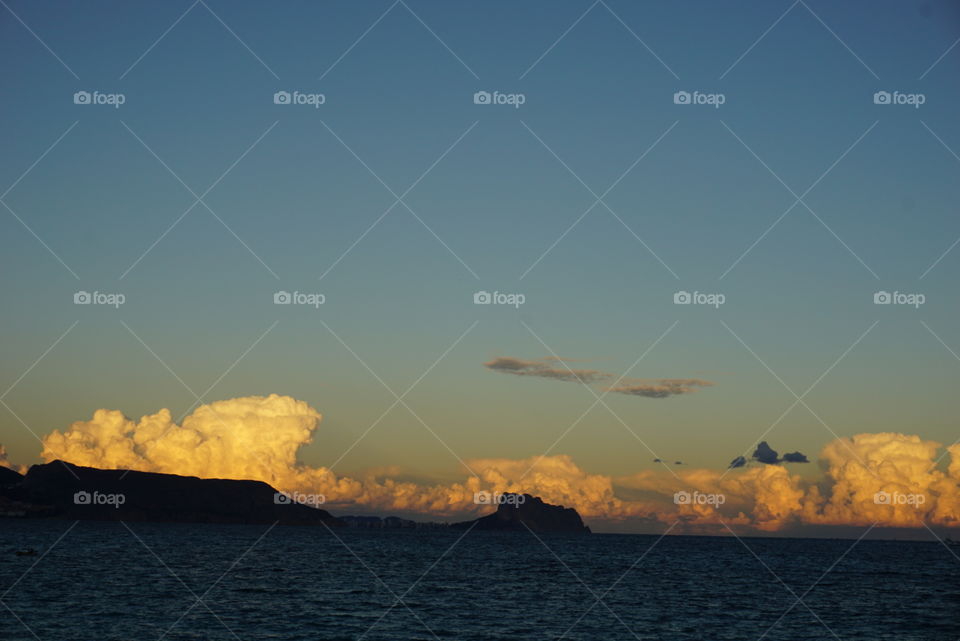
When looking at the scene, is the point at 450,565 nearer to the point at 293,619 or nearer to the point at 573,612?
the point at 573,612

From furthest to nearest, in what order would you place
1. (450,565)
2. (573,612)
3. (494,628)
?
(450,565), (573,612), (494,628)

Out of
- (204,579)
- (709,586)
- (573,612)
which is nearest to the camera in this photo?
(573,612)

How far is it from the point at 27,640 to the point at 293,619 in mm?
17446

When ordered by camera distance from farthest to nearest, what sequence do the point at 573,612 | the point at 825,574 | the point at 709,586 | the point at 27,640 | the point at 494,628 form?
the point at 825,574 < the point at 709,586 < the point at 573,612 < the point at 494,628 < the point at 27,640

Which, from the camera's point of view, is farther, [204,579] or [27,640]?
[204,579]

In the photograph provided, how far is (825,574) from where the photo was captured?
137250 mm

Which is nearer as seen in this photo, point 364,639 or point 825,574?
point 364,639

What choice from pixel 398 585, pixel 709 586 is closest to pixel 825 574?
pixel 709 586

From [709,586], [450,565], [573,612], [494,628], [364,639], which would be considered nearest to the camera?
[364,639]

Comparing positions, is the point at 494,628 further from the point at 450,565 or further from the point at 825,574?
the point at 825,574

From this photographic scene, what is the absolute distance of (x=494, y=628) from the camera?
60000 millimetres

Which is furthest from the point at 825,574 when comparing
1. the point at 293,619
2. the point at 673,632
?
the point at 293,619

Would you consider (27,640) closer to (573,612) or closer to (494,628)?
(494,628)

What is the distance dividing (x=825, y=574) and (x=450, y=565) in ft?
190
